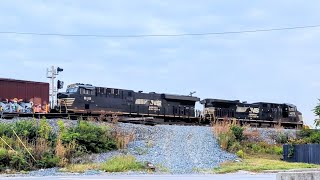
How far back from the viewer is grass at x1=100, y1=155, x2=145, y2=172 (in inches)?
833

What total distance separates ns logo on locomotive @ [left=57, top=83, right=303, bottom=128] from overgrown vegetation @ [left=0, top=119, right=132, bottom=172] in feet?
28.9

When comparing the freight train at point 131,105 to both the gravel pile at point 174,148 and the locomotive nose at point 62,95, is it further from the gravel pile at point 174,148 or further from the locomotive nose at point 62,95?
the gravel pile at point 174,148

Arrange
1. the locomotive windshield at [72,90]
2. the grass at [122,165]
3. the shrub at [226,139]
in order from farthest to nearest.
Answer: the locomotive windshield at [72,90], the shrub at [226,139], the grass at [122,165]

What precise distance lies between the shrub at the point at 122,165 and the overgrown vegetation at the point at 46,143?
246 cm

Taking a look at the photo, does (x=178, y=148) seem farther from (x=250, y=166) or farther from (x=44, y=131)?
(x=44, y=131)

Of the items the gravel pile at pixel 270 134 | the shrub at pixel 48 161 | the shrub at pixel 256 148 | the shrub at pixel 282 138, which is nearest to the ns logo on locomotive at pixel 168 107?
the gravel pile at pixel 270 134

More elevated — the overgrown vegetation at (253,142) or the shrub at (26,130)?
the shrub at (26,130)

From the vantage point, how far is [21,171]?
839 inches

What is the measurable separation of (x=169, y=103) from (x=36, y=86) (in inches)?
466

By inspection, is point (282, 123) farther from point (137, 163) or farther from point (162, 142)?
point (137, 163)

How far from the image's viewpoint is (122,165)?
70.8 ft

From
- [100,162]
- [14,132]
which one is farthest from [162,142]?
[14,132]

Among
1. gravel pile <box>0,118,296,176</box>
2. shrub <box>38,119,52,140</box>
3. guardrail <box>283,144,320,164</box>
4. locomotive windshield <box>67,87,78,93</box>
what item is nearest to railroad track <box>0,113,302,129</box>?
locomotive windshield <box>67,87,78,93</box>

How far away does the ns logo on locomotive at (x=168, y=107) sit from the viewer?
1455 inches
